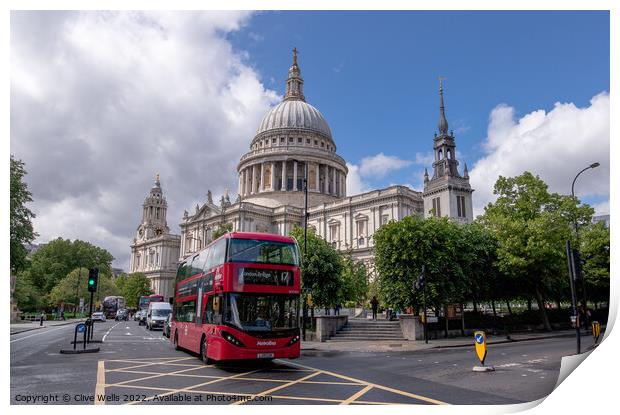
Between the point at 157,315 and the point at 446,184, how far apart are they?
37.9m

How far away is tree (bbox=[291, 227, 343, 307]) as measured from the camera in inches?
1246

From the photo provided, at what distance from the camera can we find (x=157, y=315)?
130 ft

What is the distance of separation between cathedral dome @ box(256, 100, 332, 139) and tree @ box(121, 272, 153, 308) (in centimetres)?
4122

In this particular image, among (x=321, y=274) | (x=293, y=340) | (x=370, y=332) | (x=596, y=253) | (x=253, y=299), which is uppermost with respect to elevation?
(x=596, y=253)

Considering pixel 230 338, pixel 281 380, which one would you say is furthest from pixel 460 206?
pixel 281 380

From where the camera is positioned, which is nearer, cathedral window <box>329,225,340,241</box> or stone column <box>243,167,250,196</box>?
cathedral window <box>329,225,340,241</box>

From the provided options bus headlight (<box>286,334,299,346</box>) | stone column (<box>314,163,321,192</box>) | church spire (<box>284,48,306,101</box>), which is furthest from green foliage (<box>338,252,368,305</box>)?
church spire (<box>284,48,306,101</box>)

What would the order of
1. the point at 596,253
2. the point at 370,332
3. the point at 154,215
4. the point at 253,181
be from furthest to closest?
the point at 154,215 → the point at 253,181 → the point at 596,253 → the point at 370,332

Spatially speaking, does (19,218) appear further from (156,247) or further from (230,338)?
(156,247)

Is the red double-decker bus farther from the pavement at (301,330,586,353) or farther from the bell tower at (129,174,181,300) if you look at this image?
the bell tower at (129,174,181,300)

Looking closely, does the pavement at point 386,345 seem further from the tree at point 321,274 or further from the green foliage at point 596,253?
the green foliage at point 596,253

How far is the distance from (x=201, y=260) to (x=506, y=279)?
79.9 feet

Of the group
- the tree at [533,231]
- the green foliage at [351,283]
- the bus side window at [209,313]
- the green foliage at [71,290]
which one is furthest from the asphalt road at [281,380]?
the green foliage at [71,290]

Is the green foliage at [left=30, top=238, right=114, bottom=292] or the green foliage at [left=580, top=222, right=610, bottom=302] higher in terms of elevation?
the green foliage at [left=30, top=238, right=114, bottom=292]
